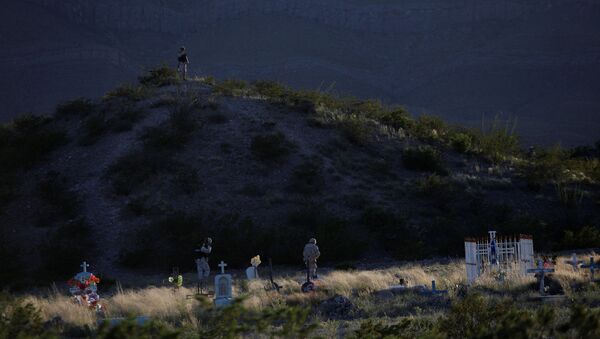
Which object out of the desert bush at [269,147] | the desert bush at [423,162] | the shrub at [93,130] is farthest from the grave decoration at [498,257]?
the shrub at [93,130]

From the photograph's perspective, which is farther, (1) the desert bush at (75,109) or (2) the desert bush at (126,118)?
(1) the desert bush at (75,109)

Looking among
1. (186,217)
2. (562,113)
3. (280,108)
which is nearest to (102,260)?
(186,217)

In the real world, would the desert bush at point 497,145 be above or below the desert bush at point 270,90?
below

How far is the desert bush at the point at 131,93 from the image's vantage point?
4384 cm

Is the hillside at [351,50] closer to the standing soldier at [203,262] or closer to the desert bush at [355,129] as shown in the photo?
the desert bush at [355,129]

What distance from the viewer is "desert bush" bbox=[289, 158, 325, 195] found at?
36.5 metres

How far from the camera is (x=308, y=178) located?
37.4 metres

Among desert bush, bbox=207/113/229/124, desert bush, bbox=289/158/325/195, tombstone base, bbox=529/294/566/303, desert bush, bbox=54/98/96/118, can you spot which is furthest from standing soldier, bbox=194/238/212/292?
desert bush, bbox=54/98/96/118

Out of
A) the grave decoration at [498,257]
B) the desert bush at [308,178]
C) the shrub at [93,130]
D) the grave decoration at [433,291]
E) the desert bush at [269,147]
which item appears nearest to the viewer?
the grave decoration at [433,291]

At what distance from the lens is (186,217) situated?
109 feet

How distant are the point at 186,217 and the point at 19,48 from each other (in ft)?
253

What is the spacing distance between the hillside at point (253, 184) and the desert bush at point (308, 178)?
0.07 metres

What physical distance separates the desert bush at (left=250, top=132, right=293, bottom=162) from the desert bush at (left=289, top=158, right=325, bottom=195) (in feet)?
3.70

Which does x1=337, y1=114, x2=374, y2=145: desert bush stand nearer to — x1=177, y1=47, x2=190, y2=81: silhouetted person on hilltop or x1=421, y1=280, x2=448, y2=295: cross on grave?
x1=177, y1=47, x2=190, y2=81: silhouetted person on hilltop
